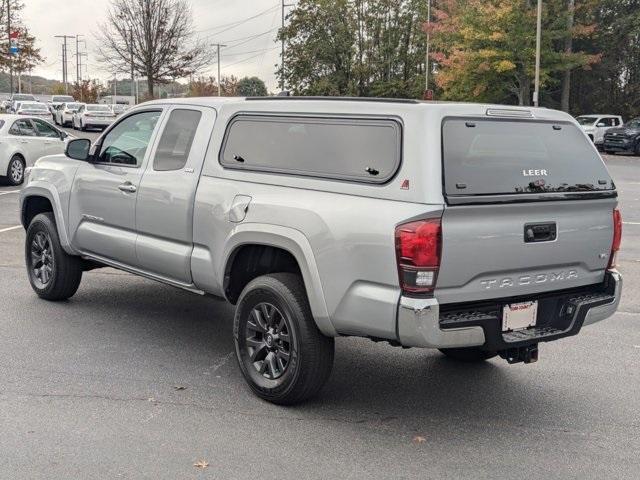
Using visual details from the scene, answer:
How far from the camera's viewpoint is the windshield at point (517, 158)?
4.28m

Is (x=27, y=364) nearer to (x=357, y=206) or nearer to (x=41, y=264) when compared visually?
(x=41, y=264)

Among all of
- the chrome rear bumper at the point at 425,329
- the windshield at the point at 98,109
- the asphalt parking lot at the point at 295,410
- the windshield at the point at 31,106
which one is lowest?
the asphalt parking lot at the point at 295,410

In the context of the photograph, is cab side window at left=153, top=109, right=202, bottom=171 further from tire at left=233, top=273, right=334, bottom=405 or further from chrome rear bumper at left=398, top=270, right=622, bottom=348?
chrome rear bumper at left=398, top=270, right=622, bottom=348

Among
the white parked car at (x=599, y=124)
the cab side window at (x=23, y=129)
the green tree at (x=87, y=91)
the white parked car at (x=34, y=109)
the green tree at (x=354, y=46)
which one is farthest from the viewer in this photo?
the green tree at (x=87, y=91)

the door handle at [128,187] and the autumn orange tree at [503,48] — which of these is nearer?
the door handle at [128,187]

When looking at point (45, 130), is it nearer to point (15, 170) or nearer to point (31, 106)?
point (15, 170)

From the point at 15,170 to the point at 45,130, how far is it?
5.02ft

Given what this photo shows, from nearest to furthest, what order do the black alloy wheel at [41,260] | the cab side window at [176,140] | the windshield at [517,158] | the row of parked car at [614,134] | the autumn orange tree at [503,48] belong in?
the windshield at [517,158]
the cab side window at [176,140]
the black alloy wheel at [41,260]
the row of parked car at [614,134]
the autumn orange tree at [503,48]

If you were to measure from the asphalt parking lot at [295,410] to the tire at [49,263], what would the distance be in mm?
333

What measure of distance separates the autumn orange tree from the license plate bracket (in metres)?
34.4

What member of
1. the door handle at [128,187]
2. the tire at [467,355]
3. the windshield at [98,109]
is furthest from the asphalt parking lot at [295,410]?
the windshield at [98,109]

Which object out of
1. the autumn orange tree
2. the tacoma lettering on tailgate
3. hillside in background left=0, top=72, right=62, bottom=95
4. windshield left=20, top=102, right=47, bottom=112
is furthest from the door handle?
hillside in background left=0, top=72, right=62, bottom=95

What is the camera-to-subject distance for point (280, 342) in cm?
486

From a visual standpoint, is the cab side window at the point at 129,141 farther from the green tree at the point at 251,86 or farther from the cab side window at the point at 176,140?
the green tree at the point at 251,86
